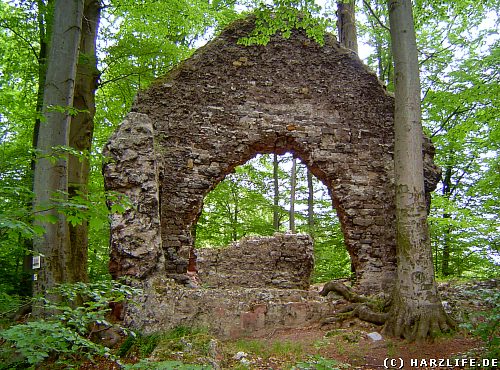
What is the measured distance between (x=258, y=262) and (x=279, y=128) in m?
4.24

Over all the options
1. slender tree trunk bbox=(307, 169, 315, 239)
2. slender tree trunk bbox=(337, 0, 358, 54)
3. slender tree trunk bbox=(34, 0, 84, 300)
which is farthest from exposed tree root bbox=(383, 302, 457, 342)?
slender tree trunk bbox=(307, 169, 315, 239)

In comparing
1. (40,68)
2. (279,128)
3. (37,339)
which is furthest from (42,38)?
(37,339)

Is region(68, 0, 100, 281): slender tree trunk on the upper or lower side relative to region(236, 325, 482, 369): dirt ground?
upper

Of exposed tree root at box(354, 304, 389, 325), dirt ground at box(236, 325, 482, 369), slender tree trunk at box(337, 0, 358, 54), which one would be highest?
slender tree trunk at box(337, 0, 358, 54)

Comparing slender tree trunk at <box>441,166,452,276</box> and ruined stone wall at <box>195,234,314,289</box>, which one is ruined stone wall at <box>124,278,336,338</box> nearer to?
ruined stone wall at <box>195,234,314,289</box>

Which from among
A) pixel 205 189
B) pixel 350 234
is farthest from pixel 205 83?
pixel 350 234

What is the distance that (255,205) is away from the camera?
15.3 metres

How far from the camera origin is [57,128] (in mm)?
4145

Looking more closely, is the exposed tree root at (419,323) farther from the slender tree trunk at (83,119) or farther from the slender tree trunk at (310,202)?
the slender tree trunk at (310,202)

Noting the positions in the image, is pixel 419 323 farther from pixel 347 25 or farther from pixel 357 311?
pixel 347 25

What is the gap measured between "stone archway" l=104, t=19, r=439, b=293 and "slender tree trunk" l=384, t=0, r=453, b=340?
220 cm

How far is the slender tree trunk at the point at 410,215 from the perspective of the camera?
5.11 metres

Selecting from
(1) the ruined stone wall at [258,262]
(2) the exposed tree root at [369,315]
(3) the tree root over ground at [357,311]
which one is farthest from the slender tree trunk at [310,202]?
(2) the exposed tree root at [369,315]

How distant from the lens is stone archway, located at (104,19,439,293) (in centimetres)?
758
